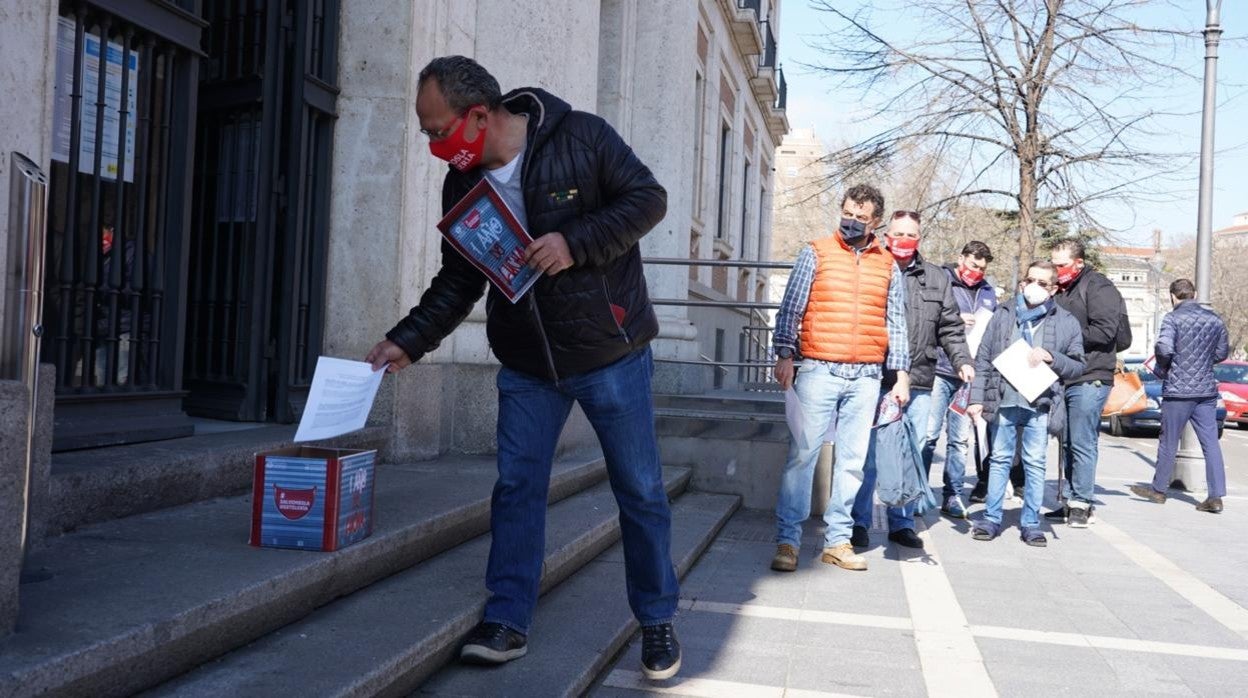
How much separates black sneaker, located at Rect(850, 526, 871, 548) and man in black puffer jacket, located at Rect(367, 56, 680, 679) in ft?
10.5

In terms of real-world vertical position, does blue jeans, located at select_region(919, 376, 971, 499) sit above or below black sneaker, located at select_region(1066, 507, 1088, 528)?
above

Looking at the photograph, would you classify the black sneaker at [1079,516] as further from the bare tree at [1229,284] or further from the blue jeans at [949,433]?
the bare tree at [1229,284]

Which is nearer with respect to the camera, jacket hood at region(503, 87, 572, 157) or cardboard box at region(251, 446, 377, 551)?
jacket hood at region(503, 87, 572, 157)

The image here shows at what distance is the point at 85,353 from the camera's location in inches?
175

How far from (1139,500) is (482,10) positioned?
24.9 feet

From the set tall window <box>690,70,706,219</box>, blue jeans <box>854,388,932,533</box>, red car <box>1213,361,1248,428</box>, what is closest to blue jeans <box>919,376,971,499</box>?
blue jeans <box>854,388,932,533</box>

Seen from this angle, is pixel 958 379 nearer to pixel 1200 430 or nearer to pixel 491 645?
pixel 1200 430

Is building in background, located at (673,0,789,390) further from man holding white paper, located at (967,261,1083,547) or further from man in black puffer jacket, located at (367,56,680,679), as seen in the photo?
man in black puffer jacket, located at (367,56,680,679)

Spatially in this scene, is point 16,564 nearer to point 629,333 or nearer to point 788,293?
point 629,333

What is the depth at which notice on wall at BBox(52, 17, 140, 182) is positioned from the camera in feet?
13.8

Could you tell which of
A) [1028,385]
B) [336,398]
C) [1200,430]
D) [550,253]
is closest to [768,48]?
[1200,430]

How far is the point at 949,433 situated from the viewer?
8883mm

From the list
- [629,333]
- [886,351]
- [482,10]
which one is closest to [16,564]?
[629,333]

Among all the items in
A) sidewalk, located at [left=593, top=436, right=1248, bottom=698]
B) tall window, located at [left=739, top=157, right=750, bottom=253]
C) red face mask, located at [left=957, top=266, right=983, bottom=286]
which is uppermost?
tall window, located at [left=739, top=157, right=750, bottom=253]
